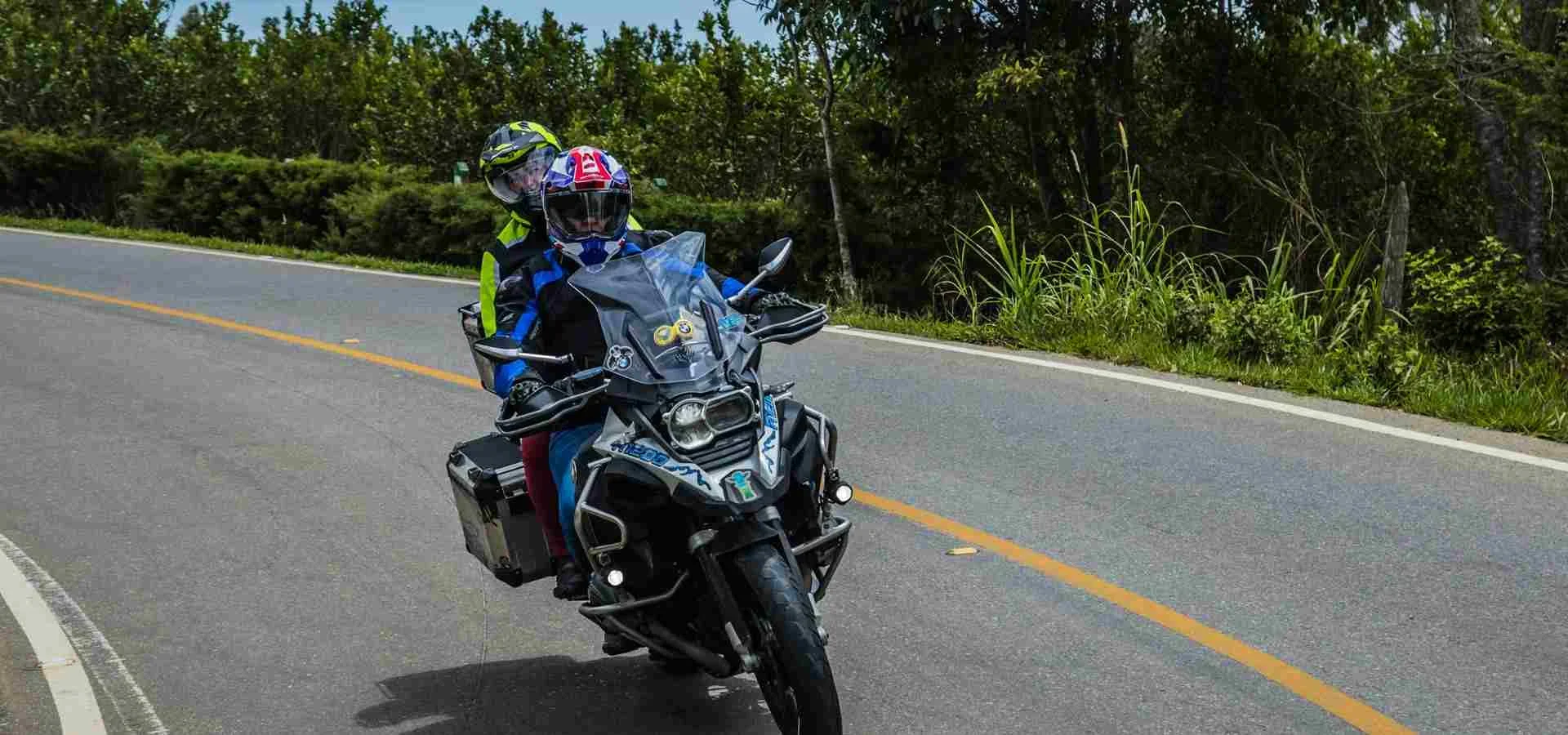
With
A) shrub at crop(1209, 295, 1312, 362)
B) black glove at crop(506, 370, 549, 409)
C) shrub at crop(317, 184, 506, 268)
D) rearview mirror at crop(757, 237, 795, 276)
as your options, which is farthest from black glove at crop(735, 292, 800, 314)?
shrub at crop(317, 184, 506, 268)

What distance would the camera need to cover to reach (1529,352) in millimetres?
11664

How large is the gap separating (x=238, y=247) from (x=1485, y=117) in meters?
16.2

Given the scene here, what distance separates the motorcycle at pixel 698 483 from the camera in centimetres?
492

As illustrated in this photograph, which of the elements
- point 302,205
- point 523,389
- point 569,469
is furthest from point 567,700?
point 302,205

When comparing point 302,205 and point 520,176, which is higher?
point 520,176

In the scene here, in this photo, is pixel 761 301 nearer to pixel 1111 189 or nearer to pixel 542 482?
pixel 542 482

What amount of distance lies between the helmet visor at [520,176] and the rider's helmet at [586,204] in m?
1.45

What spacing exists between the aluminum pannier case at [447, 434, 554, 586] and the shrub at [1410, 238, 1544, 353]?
7.94m

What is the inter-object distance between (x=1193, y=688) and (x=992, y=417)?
4490mm

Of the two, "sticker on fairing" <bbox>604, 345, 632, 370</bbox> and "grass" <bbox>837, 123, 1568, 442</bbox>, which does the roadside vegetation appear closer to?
"grass" <bbox>837, 123, 1568, 442</bbox>

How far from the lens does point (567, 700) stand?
6148 mm

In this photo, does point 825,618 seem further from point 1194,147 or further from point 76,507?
point 1194,147

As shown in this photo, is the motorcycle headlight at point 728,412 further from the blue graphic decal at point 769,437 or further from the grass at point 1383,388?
the grass at point 1383,388

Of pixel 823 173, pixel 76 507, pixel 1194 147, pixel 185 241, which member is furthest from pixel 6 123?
pixel 76 507
